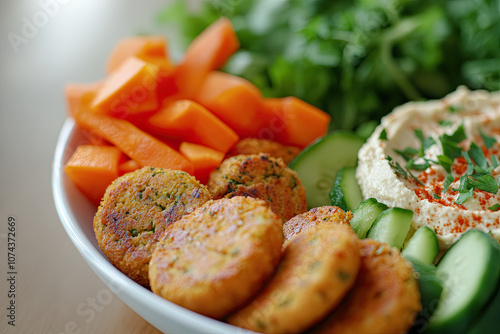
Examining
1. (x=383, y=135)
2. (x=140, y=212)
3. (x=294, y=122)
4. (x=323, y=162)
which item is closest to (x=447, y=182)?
(x=383, y=135)

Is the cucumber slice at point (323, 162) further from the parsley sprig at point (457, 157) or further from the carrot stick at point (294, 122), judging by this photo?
the parsley sprig at point (457, 157)

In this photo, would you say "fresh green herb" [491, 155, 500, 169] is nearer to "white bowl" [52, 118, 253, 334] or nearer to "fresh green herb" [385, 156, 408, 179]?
"fresh green herb" [385, 156, 408, 179]

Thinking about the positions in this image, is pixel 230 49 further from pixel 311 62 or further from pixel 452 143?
pixel 452 143

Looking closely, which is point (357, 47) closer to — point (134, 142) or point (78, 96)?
point (134, 142)

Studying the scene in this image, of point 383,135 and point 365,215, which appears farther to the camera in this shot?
point 383,135

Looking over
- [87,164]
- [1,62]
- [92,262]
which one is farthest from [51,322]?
[1,62]

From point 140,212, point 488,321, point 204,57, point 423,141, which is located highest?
point 204,57

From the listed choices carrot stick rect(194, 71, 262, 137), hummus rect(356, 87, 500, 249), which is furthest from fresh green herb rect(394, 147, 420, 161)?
carrot stick rect(194, 71, 262, 137)
